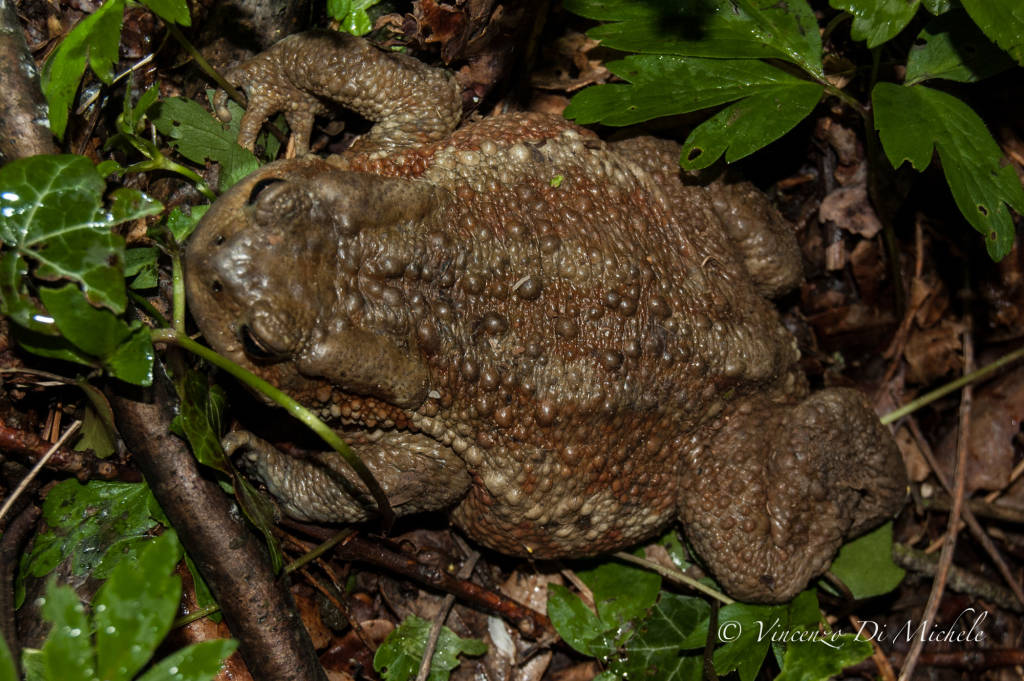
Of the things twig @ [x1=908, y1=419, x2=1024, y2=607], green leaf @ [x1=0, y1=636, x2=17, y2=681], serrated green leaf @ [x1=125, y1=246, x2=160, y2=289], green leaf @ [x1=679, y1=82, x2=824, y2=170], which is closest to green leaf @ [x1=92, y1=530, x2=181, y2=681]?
green leaf @ [x1=0, y1=636, x2=17, y2=681]

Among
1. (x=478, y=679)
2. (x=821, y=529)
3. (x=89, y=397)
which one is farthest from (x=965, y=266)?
(x=89, y=397)

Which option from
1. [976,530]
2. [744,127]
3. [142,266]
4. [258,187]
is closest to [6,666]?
[142,266]

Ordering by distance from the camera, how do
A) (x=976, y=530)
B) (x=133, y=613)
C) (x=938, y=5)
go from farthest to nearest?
1. (x=976, y=530)
2. (x=938, y=5)
3. (x=133, y=613)

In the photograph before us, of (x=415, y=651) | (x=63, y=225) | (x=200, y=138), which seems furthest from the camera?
(x=415, y=651)

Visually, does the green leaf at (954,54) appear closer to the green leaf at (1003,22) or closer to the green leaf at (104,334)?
the green leaf at (1003,22)

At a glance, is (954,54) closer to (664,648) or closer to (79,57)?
(664,648)

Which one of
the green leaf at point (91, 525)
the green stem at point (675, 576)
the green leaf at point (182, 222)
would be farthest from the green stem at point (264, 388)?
the green stem at point (675, 576)

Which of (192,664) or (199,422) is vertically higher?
(199,422)

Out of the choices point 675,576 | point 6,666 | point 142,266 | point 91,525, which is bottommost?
point 675,576
